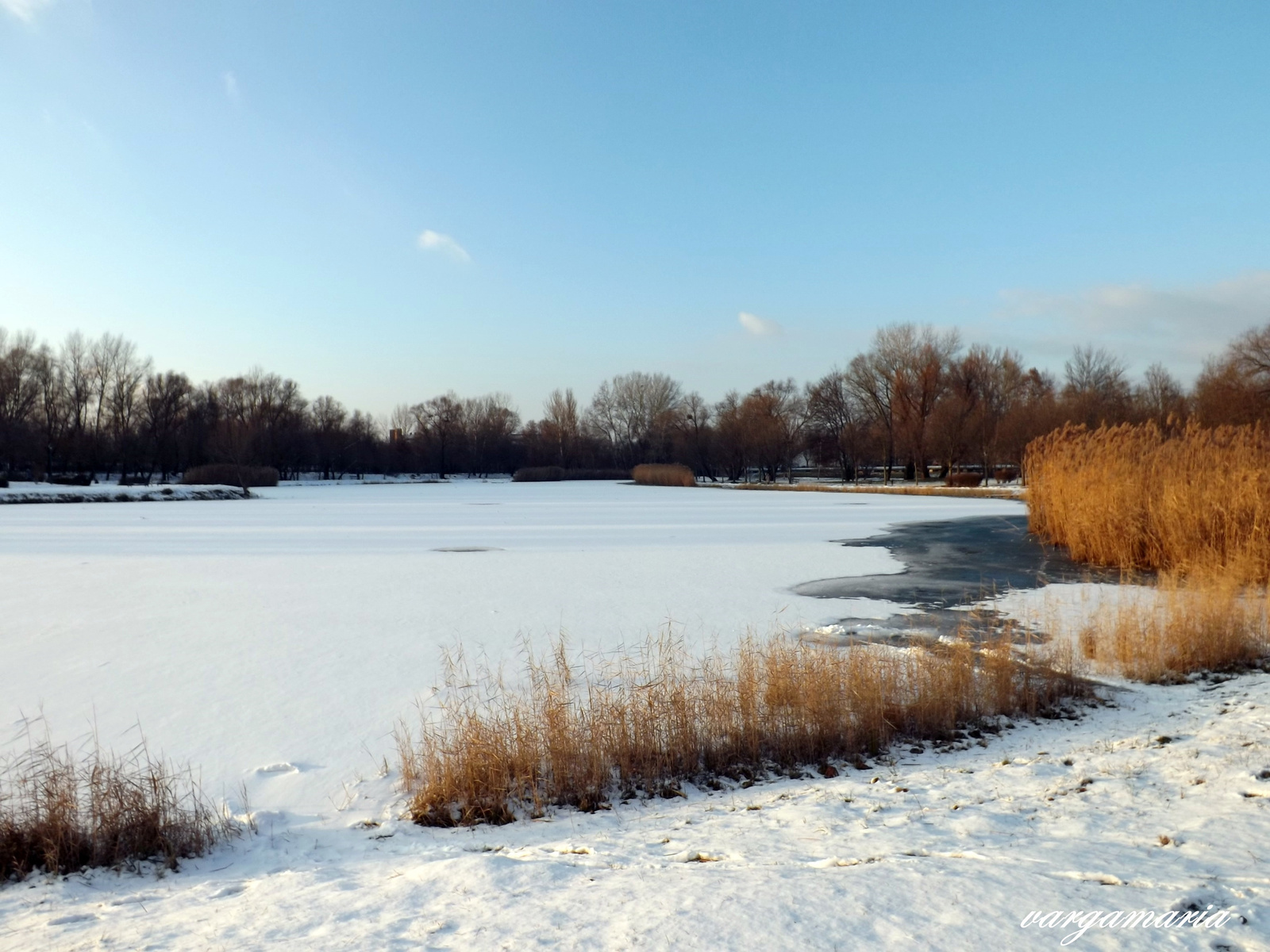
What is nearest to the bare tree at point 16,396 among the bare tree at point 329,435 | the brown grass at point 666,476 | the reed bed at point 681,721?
the bare tree at point 329,435

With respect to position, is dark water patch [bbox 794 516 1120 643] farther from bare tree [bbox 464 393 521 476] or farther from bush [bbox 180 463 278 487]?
bare tree [bbox 464 393 521 476]

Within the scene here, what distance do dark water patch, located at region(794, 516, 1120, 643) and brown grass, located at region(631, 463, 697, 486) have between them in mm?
35631

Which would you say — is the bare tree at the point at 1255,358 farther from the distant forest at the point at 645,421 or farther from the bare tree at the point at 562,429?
the bare tree at the point at 562,429

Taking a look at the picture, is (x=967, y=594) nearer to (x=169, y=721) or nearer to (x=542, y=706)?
(x=542, y=706)

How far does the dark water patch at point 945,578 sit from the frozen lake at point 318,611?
0.55 m

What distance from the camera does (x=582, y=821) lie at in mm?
4422

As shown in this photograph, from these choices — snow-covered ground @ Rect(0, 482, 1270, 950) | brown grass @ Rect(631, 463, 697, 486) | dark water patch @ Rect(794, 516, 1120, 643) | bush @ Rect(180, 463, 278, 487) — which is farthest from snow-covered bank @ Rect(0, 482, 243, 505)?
dark water patch @ Rect(794, 516, 1120, 643)

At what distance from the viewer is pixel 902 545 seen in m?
16.7

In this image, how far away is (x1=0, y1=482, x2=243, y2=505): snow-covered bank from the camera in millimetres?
37750

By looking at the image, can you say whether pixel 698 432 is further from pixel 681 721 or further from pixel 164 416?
pixel 681 721

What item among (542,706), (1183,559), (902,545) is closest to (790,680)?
(542,706)

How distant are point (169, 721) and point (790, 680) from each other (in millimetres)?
4460

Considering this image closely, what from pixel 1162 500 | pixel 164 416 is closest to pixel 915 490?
pixel 1162 500

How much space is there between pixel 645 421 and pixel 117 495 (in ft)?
187
